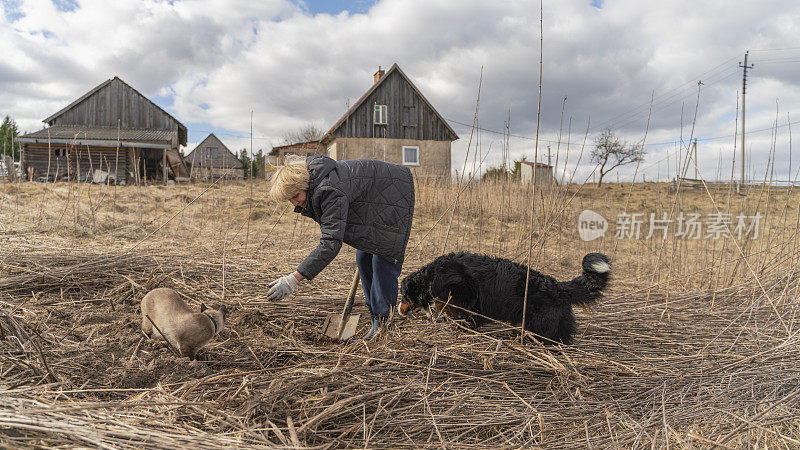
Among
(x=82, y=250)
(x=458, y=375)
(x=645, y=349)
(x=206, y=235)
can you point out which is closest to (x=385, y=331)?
(x=458, y=375)

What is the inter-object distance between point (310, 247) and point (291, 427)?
14.5 feet

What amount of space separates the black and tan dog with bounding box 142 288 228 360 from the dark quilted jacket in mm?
616

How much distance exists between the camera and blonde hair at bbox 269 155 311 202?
2.30m

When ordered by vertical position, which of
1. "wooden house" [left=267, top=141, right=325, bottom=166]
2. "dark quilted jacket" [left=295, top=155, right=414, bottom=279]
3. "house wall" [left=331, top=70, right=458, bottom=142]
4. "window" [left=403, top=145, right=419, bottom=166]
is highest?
"house wall" [left=331, top=70, right=458, bottom=142]

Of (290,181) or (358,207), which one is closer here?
(290,181)

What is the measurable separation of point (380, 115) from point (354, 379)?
67.4 feet

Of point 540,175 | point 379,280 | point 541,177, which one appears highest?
point 540,175

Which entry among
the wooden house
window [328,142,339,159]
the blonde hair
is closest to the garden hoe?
the blonde hair

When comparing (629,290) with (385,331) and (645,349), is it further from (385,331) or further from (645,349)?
(385,331)

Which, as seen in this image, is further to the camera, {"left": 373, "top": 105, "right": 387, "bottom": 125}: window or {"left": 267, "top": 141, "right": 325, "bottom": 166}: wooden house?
{"left": 373, "top": 105, "right": 387, "bottom": 125}: window

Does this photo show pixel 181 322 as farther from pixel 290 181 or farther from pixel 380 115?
pixel 380 115

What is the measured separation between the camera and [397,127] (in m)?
21.7

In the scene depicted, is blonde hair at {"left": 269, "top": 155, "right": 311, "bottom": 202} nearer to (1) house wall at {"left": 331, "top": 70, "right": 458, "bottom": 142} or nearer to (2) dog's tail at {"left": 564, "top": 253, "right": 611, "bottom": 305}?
(2) dog's tail at {"left": 564, "top": 253, "right": 611, "bottom": 305}

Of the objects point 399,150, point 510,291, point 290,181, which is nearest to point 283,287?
point 290,181
